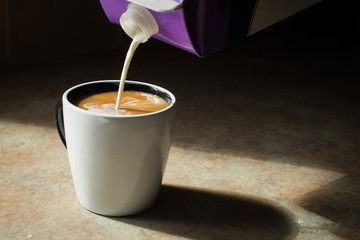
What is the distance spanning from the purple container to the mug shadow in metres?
0.32

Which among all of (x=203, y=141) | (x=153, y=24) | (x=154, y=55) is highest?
(x=153, y=24)

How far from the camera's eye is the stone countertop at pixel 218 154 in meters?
0.92

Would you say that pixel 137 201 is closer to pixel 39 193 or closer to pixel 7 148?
pixel 39 193

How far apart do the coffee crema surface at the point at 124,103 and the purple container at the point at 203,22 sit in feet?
0.44

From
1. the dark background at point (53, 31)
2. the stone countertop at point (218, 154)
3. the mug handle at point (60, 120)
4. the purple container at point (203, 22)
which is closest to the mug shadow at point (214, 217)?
the stone countertop at point (218, 154)

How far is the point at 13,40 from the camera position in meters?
1.92

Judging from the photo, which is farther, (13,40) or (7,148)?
(13,40)

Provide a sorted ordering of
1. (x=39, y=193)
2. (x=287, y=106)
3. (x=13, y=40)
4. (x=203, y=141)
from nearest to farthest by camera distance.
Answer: (x=39, y=193), (x=203, y=141), (x=287, y=106), (x=13, y=40)

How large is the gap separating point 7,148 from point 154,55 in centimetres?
113

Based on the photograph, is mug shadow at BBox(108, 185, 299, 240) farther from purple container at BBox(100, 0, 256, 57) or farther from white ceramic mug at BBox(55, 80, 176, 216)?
purple container at BBox(100, 0, 256, 57)

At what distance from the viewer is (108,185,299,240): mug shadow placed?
902mm

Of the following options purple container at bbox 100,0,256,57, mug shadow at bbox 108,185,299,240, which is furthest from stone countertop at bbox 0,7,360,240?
purple container at bbox 100,0,256,57

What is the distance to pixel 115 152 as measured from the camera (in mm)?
844

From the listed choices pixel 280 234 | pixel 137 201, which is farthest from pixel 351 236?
pixel 137 201
